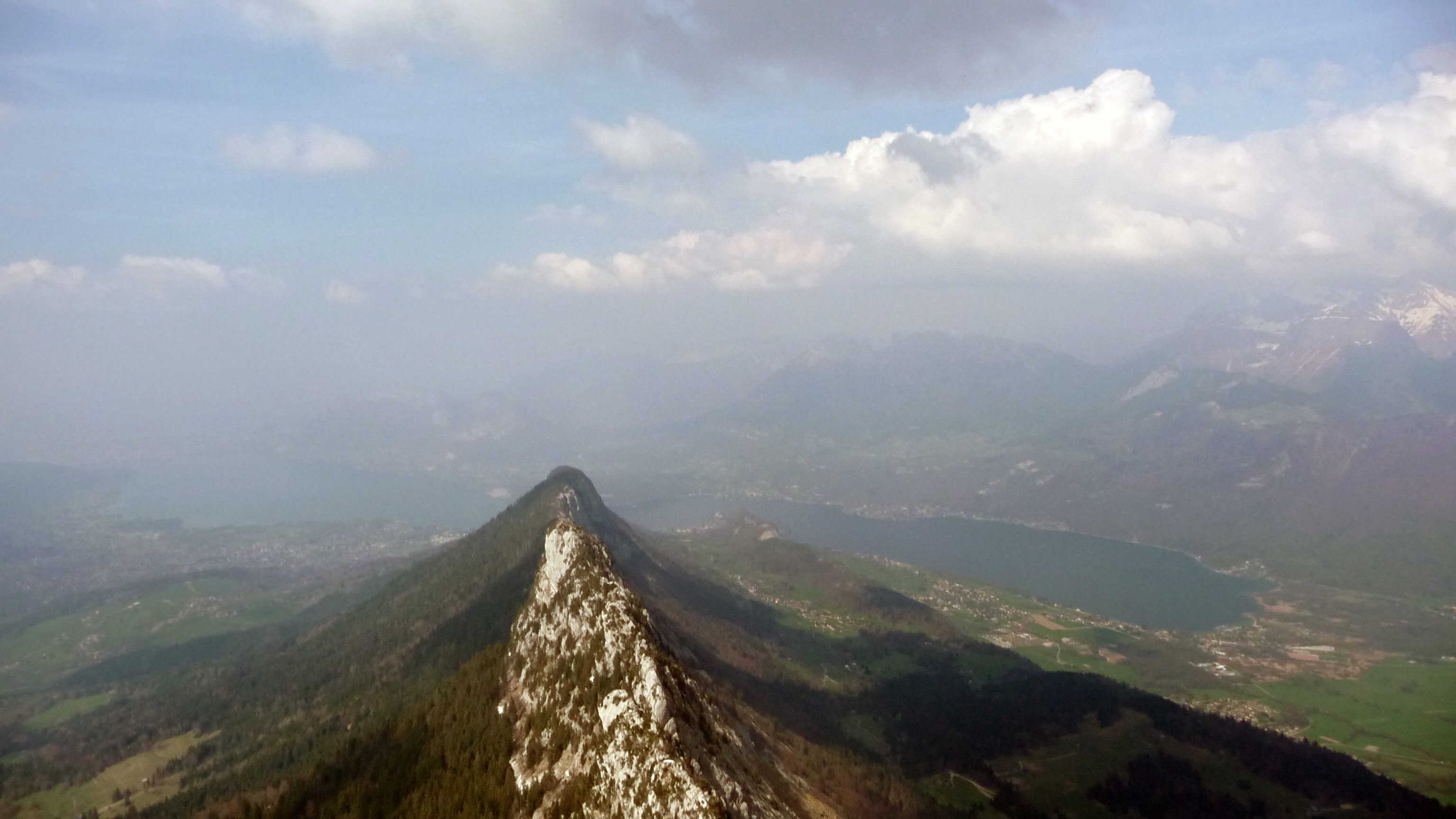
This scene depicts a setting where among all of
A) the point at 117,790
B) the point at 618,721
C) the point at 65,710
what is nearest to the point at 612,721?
the point at 618,721

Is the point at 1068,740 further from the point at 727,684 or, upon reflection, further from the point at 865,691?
the point at 727,684

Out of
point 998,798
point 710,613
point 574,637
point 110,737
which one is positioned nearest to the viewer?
point 574,637

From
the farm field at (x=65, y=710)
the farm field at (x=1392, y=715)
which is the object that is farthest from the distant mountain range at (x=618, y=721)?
the farm field at (x=1392, y=715)

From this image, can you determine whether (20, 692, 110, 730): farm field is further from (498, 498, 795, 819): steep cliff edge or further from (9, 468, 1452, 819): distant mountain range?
(498, 498, 795, 819): steep cliff edge

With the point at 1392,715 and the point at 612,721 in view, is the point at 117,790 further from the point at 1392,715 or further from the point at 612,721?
the point at 1392,715

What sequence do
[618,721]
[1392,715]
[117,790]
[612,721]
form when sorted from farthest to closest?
[1392,715]
[117,790]
[612,721]
[618,721]

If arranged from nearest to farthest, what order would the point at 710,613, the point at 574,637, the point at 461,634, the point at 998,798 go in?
the point at 574,637
the point at 998,798
the point at 461,634
the point at 710,613

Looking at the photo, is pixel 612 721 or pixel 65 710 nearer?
pixel 612 721

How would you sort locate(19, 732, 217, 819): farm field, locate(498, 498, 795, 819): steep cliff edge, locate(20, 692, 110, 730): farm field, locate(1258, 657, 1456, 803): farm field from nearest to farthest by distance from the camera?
locate(498, 498, 795, 819): steep cliff edge
locate(19, 732, 217, 819): farm field
locate(1258, 657, 1456, 803): farm field
locate(20, 692, 110, 730): farm field

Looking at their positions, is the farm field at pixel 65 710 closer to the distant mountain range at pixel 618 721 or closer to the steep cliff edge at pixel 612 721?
the distant mountain range at pixel 618 721

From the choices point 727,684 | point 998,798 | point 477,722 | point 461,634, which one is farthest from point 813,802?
point 461,634

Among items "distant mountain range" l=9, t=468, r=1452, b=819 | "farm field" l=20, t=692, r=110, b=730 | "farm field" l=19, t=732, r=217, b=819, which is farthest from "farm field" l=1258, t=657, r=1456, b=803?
"farm field" l=20, t=692, r=110, b=730
